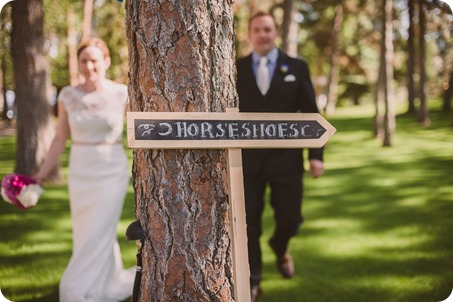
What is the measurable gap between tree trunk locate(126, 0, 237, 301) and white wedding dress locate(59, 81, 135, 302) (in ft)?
5.60

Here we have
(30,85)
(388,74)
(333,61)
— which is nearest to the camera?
(30,85)

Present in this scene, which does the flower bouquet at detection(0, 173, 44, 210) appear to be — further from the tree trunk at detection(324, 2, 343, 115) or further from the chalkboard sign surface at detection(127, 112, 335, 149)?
the tree trunk at detection(324, 2, 343, 115)

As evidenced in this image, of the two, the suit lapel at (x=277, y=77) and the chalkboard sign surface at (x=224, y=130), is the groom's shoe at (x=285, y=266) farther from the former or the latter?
the chalkboard sign surface at (x=224, y=130)

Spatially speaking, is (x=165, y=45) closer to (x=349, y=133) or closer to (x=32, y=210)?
(x=32, y=210)

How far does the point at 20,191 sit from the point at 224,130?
211cm

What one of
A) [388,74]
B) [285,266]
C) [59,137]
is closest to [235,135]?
[59,137]

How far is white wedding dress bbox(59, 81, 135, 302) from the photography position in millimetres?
3656

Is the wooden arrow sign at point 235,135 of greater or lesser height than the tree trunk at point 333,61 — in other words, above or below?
below

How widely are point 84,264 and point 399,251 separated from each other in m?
3.24

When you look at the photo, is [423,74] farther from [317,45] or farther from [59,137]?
[59,137]

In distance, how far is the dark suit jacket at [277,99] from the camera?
143 inches

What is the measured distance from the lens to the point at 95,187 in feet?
12.2

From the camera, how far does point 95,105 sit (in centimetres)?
367

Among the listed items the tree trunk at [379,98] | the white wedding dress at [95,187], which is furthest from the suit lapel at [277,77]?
the tree trunk at [379,98]
